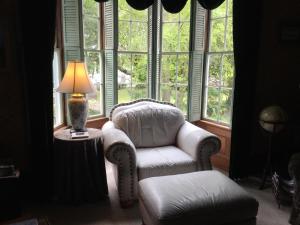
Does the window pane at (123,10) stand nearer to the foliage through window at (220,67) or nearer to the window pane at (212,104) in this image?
the foliage through window at (220,67)

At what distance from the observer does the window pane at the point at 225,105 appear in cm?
345

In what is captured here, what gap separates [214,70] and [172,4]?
98cm

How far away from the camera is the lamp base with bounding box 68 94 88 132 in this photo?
104 inches

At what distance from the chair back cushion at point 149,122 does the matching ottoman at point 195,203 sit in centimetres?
90

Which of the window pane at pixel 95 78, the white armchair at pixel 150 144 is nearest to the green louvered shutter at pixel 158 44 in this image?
the white armchair at pixel 150 144

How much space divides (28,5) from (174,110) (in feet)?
5.99

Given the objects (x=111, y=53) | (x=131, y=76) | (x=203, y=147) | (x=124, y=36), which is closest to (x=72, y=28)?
(x=111, y=53)

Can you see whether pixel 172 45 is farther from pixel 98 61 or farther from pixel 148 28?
pixel 98 61

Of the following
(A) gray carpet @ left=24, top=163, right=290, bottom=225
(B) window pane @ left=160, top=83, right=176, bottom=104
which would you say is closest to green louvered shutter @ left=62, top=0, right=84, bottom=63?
(B) window pane @ left=160, top=83, right=176, bottom=104

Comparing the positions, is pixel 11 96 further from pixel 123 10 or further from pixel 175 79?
pixel 175 79

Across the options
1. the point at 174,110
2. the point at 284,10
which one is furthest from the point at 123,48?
the point at 284,10

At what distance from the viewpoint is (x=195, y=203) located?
6.23ft

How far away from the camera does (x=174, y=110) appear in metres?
3.21

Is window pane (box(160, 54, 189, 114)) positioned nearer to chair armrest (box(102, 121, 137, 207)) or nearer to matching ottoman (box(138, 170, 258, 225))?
chair armrest (box(102, 121, 137, 207))
